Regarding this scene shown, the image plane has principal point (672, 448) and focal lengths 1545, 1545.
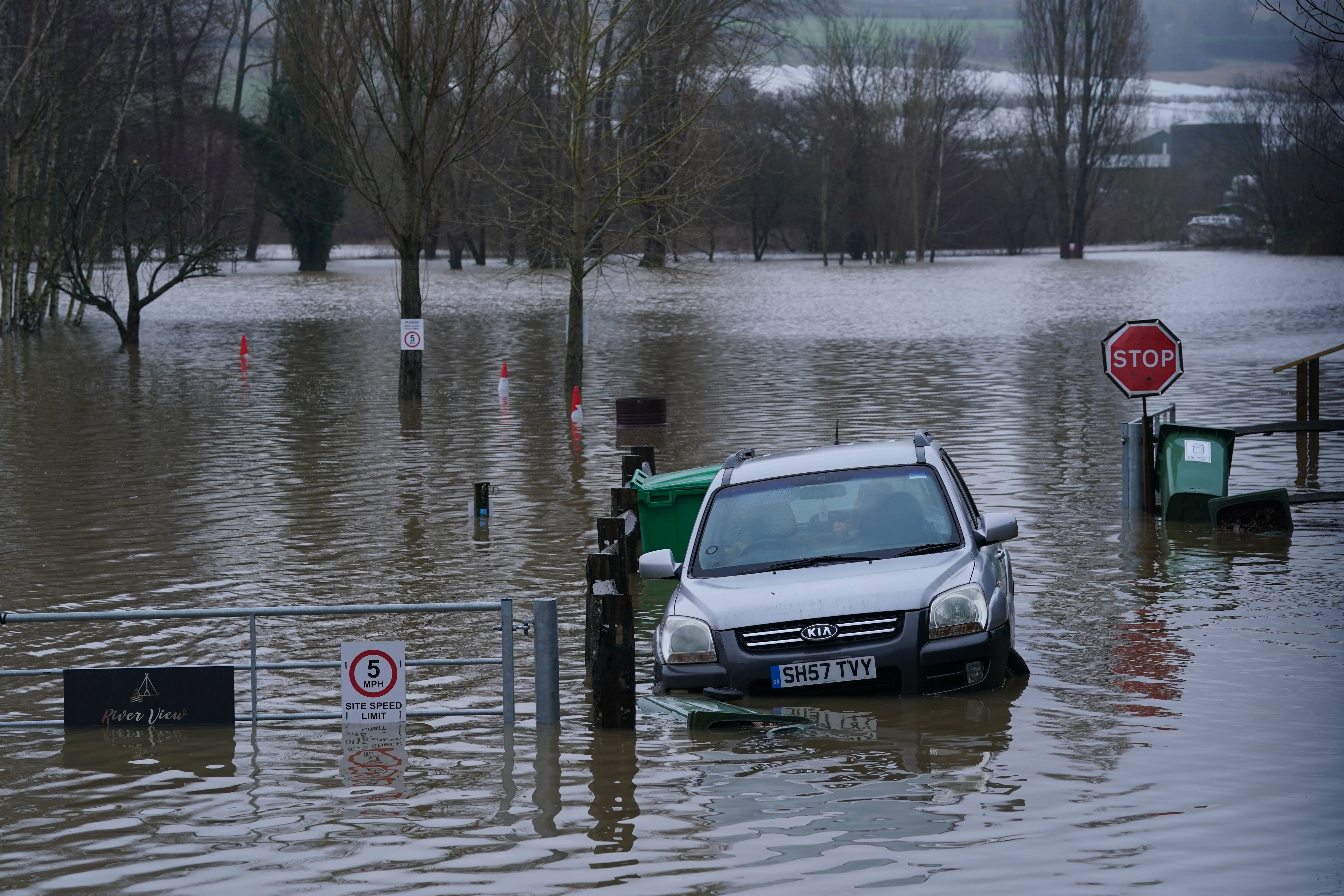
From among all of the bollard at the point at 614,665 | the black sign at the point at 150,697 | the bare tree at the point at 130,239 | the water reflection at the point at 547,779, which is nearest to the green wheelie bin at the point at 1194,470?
the bollard at the point at 614,665

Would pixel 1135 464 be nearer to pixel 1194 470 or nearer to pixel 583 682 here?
pixel 1194 470

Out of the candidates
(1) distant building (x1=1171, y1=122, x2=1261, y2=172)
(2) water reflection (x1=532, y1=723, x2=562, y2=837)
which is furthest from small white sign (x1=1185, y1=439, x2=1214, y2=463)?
(1) distant building (x1=1171, y1=122, x2=1261, y2=172)

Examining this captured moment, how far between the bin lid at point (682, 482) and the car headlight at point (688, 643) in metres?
3.65

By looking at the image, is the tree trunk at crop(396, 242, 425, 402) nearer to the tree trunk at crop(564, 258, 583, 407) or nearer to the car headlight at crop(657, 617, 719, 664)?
the tree trunk at crop(564, 258, 583, 407)

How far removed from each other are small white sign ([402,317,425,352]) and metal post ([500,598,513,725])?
768 inches

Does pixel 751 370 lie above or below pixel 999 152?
below

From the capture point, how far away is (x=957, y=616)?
8391 mm

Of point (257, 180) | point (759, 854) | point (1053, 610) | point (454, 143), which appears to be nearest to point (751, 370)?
point (454, 143)

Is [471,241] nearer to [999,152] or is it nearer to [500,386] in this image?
[999,152]

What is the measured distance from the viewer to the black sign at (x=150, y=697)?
27.2 ft

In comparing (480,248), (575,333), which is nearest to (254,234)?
(480,248)

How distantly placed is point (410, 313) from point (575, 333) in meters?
3.20

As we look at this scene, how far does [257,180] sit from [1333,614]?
78.6 m

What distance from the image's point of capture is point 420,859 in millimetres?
6262
